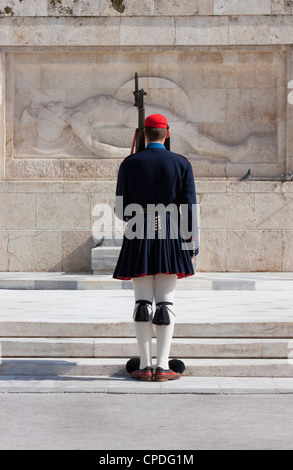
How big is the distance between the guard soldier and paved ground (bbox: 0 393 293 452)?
538 millimetres

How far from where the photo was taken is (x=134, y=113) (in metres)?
12.3

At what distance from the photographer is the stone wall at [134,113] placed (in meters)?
12.0

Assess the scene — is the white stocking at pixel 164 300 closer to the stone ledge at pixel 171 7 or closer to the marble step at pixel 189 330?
the marble step at pixel 189 330

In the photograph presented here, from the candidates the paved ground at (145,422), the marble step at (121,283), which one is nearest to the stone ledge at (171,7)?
the marble step at (121,283)

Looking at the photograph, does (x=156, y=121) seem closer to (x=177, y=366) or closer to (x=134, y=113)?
(x=177, y=366)

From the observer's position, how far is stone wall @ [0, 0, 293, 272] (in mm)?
11992

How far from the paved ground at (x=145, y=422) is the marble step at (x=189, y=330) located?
131cm

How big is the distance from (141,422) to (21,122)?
917 cm

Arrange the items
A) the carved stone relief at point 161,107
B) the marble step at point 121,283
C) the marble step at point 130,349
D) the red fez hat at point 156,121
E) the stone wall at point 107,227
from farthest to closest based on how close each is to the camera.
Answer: the carved stone relief at point 161,107
the stone wall at point 107,227
the marble step at point 121,283
the marble step at point 130,349
the red fez hat at point 156,121

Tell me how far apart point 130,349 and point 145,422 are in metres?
1.81

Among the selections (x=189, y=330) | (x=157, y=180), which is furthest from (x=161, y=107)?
(x=157, y=180)

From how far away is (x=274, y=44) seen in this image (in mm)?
12148

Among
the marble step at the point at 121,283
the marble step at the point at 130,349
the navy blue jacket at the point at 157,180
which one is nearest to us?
the navy blue jacket at the point at 157,180
